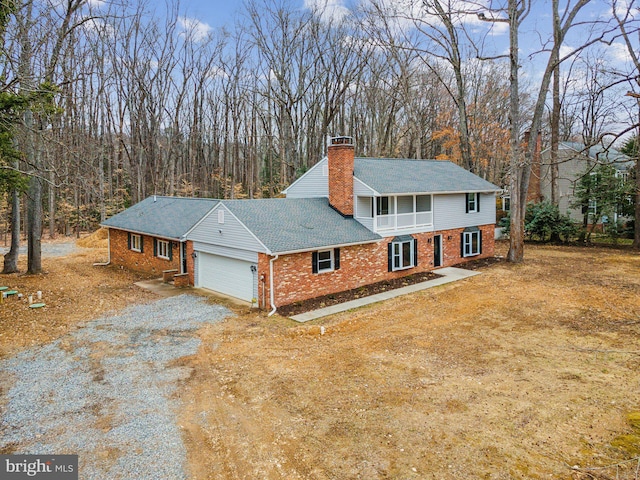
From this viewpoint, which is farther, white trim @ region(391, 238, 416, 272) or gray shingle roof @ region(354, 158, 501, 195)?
gray shingle roof @ region(354, 158, 501, 195)

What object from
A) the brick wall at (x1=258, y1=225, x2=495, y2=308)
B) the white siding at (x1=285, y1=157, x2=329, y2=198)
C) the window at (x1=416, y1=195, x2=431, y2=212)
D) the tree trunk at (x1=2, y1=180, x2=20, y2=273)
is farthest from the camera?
the window at (x1=416, y1=195, x2=431, y2=212)

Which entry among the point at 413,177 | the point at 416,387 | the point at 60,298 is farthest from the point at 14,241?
the point at 416,387

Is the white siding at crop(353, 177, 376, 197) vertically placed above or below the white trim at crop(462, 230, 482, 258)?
above

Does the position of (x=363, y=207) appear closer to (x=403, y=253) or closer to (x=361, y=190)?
(x=361, y=190)

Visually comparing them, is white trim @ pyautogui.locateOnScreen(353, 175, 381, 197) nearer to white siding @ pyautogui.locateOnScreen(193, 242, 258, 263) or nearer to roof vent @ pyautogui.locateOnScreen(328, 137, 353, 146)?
roof vent @ pyautogui.locateOnScreen(328, 137, 353, 146)

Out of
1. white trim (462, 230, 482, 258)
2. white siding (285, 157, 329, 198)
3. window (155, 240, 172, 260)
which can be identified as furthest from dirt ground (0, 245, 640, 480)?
white siding (285, 157, 329, 198)

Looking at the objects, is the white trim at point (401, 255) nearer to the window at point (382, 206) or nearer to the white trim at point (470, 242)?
the window at point (382, 206)

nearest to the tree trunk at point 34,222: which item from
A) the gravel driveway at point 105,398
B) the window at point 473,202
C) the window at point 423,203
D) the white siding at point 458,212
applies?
the gravel driveway at point 105,398
